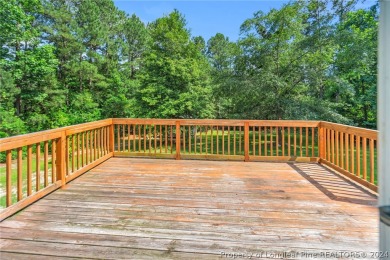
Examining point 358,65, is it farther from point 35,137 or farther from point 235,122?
point 35,137

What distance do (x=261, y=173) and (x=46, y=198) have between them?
3040 millimetres

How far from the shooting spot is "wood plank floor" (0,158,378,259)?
193 cm

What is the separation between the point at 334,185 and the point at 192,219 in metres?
2.20

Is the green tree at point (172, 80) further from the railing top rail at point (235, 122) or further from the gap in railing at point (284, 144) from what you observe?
the railing top rail at point (235, 122)

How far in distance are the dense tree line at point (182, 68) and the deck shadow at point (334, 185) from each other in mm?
3868

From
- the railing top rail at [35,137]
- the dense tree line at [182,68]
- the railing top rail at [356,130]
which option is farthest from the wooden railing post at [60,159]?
the dense tree line at [182,68]

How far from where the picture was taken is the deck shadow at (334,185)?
2.98 metres

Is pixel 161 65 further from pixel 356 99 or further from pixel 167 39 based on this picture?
pixel 356 99

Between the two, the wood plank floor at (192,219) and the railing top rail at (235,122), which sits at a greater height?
the railing top rail at (235,122)

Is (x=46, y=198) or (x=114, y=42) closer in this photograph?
(x=46, y=198)

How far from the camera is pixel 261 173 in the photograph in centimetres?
418

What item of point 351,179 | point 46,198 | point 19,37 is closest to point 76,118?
point 19,37

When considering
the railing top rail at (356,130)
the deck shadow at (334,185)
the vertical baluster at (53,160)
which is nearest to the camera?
the deck shadow at (334,185)

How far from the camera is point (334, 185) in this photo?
3502 millimetres
